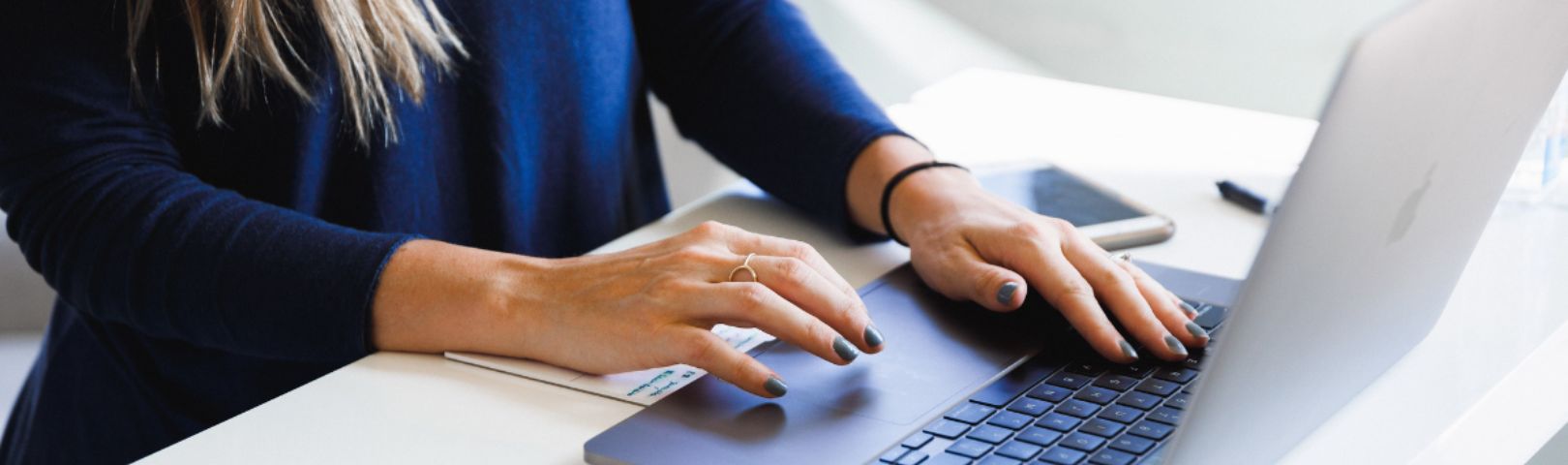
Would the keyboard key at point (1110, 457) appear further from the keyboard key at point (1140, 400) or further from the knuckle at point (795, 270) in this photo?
the knuckle at point (795, 270)

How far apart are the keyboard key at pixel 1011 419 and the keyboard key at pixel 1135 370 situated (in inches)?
3.2

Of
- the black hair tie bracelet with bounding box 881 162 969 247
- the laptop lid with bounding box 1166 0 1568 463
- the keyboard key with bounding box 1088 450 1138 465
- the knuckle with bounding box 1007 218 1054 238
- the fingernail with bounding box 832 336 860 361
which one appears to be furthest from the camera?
the black hair tie bracelet with bounding box 881 162 969 247

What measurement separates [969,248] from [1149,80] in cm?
154

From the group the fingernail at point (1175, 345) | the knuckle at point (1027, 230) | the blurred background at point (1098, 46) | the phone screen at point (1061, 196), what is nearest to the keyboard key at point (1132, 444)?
the fingernail at point (1175, 345)

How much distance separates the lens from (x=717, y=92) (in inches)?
43.8

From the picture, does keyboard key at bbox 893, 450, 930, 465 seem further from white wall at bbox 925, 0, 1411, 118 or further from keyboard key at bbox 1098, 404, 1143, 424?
white wall at bbox 925, 0, 1411, 118

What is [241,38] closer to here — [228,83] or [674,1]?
[228,83]

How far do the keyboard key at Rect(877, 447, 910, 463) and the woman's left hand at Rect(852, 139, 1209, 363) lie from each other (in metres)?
0.15

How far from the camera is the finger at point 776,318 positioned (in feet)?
2.32

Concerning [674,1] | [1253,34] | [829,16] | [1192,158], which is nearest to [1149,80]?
[1253,34]

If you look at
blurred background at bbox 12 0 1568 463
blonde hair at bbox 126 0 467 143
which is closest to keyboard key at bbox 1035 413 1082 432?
blonde hair at bbox 126 0 467 143

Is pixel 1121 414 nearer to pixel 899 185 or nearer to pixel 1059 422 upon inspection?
pixel 1059 422

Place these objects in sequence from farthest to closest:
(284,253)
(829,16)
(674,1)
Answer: (829,16)
(674,1)
(284,253)

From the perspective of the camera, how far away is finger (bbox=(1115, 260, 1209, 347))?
28.9 inches
